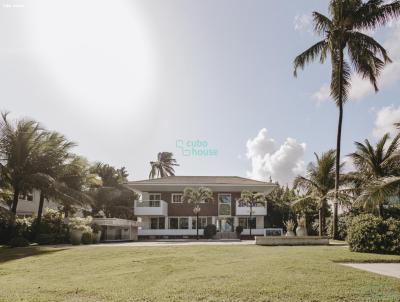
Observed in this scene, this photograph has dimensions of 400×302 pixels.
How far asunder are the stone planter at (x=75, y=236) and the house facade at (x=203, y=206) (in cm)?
1259

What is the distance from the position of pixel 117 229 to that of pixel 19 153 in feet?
39.1

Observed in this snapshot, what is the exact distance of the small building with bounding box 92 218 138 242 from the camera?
33.6 meters

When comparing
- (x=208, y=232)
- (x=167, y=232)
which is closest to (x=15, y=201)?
(x=167, y=232)

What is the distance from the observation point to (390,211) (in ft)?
98.6

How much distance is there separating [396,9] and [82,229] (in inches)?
1061

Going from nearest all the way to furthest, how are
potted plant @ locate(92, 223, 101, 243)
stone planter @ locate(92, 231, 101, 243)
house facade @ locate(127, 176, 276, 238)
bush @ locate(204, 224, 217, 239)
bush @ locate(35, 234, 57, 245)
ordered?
bush @ locate(35, 234, 57, 245) < stone planter @ locate(92, 231, 101, 243) < potted plant @ locate(92, 223, 101, 243) < bush @ locate(204, 224, 217, 239) < house facade @ locate(127, 176, 276, 238)

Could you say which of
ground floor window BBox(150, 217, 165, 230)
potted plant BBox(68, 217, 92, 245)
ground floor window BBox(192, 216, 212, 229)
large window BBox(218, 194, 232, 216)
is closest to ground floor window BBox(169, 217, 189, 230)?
ground floor window BBox(192, 216, 212, 229)

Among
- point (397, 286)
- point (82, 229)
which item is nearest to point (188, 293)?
point (397, 286)

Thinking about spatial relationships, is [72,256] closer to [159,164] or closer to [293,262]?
[293,262]

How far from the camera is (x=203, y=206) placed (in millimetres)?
42906

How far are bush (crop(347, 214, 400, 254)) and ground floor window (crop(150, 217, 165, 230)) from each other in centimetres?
2704

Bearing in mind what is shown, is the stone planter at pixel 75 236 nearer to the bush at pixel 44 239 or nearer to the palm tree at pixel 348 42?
the bush at pixel 44 239

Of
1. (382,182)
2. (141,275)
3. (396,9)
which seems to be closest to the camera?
(141,275)

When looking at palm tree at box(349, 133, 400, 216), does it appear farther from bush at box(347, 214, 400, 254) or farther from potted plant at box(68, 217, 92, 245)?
potted plant at box(68, 217, 92, 245)
